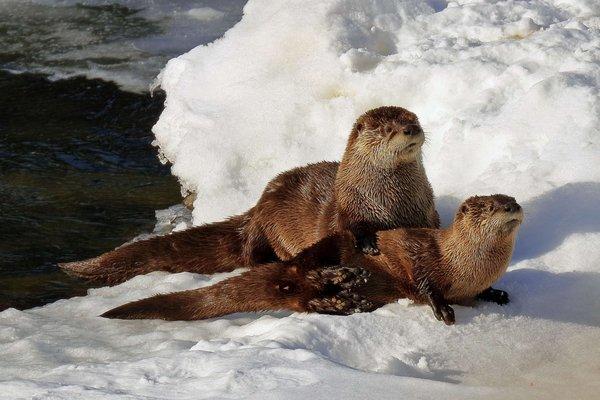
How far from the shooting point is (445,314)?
423 cm

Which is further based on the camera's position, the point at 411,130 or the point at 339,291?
the point at 411,130

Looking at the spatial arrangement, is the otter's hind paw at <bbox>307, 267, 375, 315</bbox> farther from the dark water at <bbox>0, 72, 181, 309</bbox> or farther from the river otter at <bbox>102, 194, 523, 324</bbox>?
the dark water at <bbox>0, 72, 181, 309</bbox>

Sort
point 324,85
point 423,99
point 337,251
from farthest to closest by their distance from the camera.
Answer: point 324,85 → point 423,99 → point 337,251

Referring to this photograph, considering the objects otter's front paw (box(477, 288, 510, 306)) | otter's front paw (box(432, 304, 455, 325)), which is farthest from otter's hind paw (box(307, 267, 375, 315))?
otter's front paw (box(477, 288, 510, 306))

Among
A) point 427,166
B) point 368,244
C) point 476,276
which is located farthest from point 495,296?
point 427,166

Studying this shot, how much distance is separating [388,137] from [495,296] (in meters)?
0.91

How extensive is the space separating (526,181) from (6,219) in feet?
9.37

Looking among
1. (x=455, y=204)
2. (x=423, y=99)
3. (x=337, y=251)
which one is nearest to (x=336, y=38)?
(x=423, y=99)

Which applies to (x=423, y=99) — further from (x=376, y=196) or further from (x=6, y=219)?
(x=6, y=219)

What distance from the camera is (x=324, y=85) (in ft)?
20.7

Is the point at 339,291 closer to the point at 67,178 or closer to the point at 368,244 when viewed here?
the point at 368,244

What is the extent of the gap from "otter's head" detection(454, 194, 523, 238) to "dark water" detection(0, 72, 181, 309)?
1.94 m

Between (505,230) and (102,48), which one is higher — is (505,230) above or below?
below

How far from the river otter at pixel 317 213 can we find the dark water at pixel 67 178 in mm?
289
